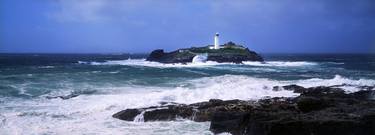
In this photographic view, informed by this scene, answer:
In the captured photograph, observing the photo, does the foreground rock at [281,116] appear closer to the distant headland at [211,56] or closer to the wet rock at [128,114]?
Result: the wet rock at [128,114]

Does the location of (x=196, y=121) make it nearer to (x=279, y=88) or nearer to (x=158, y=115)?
(x=158, y=115)

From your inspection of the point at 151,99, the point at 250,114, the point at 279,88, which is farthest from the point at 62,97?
the point at 250,114

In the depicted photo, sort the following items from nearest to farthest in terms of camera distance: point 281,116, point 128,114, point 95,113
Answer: point 281,116
point 128,114
point 95,113

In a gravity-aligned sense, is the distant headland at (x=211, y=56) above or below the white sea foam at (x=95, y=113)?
above

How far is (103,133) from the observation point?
14164mm

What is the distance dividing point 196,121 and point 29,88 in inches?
586

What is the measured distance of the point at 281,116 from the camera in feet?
39.9

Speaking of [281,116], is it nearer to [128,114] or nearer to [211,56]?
[128,114]

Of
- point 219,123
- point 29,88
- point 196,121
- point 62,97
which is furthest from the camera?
point 29,88

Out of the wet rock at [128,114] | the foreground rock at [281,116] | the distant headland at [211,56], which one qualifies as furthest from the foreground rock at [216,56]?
the wet rock at [128,114]

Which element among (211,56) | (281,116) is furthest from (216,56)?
(281,116)

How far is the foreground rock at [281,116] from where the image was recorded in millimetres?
11188

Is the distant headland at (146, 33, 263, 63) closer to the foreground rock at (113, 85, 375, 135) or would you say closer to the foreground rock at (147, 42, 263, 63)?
the foreground rock at (147, 42, 263, 63)

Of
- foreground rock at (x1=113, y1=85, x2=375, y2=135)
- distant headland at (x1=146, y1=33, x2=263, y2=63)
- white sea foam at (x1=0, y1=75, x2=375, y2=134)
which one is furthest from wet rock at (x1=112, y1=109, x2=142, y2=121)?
distant headland at (x1=146, y1=33, x2=263, y2=63)
